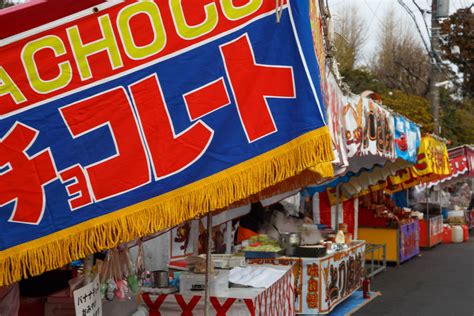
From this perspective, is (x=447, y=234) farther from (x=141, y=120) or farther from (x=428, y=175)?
(x=141, y=120)

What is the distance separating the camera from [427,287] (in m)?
14.9

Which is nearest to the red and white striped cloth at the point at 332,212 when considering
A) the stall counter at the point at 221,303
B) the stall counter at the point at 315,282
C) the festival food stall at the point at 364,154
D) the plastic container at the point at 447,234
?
the festival food stall at the point at 364,154

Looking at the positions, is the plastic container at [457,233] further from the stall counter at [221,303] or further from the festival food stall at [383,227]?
the stall counter at [221,303]

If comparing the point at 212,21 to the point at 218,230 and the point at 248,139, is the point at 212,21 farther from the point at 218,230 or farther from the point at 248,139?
the point at 218,230

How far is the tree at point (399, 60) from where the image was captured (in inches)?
1843

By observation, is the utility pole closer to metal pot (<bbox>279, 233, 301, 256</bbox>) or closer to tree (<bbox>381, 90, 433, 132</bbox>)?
tree (<bbox>381, 90, 433, 132</bbox>)

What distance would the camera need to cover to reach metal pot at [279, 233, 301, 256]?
10.8m

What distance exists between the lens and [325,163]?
4477 mm

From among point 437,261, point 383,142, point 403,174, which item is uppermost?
point 383,142

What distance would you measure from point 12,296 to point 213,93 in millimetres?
2041

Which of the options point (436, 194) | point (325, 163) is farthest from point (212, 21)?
point (436, 194)

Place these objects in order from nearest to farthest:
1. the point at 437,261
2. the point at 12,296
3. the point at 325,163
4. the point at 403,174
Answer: the point at 325,163
the point at 12,296
the point at 403,174
the point at 437,261

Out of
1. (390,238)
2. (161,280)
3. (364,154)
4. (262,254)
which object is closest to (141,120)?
(161,280)

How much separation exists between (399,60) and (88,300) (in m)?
47.0
